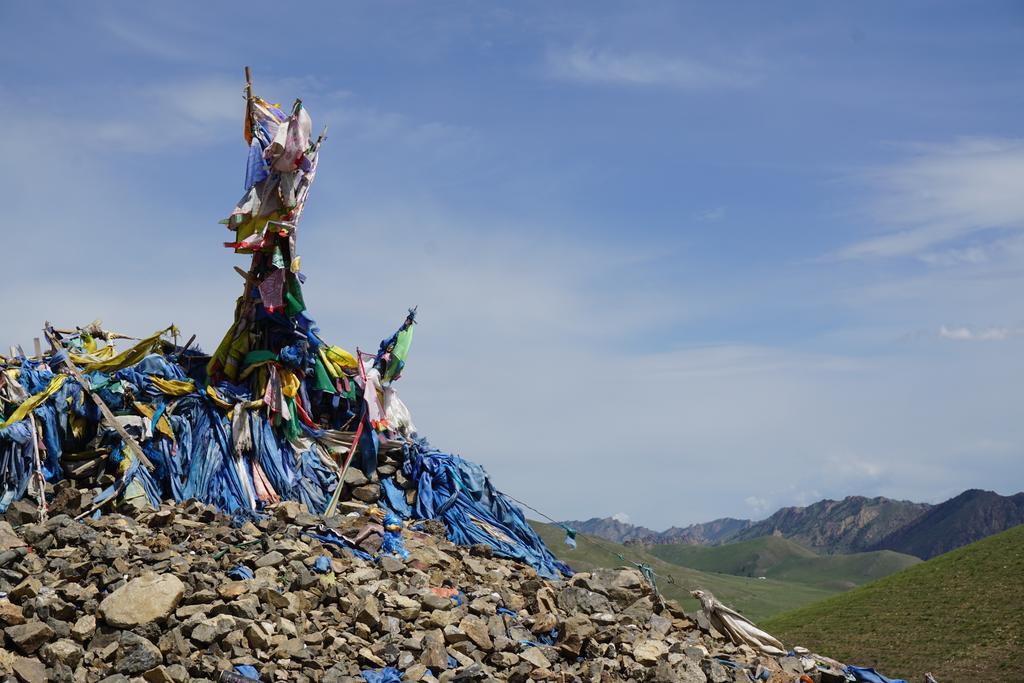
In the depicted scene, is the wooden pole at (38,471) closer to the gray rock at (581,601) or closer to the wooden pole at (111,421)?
the wooden pole at (111,421)

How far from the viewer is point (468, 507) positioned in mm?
17516

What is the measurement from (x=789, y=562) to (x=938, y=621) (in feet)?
425

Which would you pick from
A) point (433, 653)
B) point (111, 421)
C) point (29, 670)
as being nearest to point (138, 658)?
point (29, 670)

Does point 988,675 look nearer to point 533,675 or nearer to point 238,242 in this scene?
point 533,675

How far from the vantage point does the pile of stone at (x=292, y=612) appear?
11664 mm

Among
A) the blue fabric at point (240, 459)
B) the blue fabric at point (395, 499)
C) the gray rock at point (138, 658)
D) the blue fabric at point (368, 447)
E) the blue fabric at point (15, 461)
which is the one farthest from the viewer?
the blue fabric at point (368, 447)

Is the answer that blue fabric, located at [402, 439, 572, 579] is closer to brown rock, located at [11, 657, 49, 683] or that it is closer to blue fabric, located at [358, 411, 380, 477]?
blue fabric, located at [358, 411, 380, 477]

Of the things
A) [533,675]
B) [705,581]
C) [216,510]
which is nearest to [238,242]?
[216,510]

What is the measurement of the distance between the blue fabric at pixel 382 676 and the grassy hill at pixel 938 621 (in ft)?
62.0

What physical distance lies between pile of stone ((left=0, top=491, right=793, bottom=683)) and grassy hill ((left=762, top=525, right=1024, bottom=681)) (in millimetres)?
15591

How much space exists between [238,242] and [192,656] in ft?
25.5

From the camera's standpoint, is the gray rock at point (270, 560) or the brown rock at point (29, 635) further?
the gray rock at point (270, 560)

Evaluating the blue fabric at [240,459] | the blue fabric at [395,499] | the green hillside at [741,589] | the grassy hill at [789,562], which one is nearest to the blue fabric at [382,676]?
the blue fabric at [240,459]

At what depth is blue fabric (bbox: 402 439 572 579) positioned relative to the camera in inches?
671
